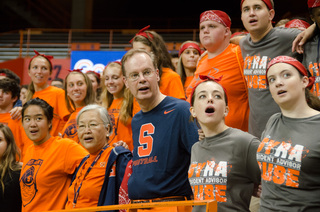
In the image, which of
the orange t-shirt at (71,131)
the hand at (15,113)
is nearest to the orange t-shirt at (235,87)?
the orange t-shirt at (71,131)

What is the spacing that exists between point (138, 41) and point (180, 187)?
1.96 m

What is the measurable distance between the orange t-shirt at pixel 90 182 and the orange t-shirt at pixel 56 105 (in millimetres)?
1541

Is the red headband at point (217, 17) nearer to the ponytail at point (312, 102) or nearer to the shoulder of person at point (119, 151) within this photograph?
the shoulder of person at point (119, 151)

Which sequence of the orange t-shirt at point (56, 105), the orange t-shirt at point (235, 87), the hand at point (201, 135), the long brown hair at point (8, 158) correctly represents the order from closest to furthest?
the hand at point (201, 135) < the orange t-shirt at point (235, 87) < the long brown hair at point (8, 158) < the orange t-shirt at point (56, 105)

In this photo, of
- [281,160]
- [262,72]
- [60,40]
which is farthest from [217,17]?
[60,40]

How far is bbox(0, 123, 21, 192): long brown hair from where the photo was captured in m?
4.07

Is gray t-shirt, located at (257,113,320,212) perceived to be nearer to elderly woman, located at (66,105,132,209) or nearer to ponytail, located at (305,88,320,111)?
ponytail, located at (305,88,320,111)

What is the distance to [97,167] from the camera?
11.6 feet

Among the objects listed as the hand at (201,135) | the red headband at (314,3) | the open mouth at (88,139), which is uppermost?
the red headband at (314,3)

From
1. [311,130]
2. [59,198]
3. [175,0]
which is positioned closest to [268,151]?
[311,130]

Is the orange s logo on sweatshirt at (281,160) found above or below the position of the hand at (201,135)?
below

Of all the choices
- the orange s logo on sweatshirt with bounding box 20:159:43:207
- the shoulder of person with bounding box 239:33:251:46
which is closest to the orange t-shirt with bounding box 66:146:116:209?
the orange s logo on sweatshirt with bounding box 20:159:43:207

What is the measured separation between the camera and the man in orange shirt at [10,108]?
16.8ft

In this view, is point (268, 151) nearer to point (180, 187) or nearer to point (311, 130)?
point (311, 130)
